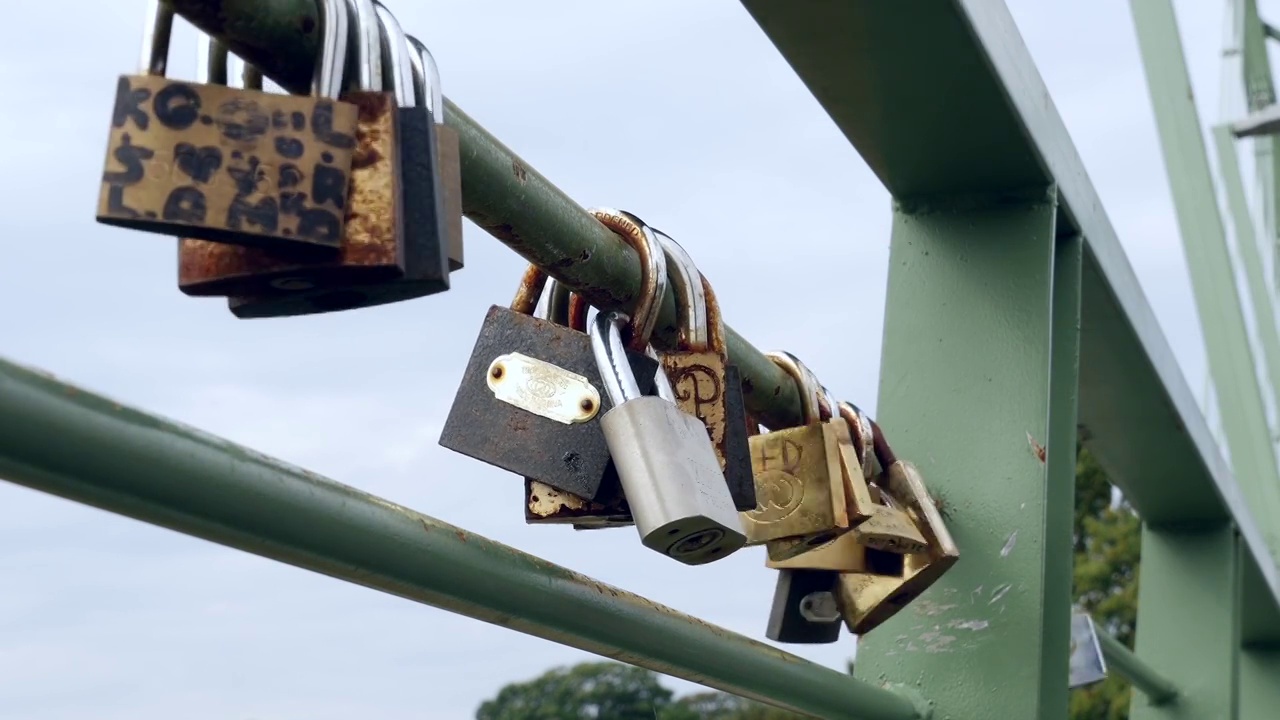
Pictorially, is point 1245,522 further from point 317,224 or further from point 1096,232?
point 317,224

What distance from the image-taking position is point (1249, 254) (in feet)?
13.5

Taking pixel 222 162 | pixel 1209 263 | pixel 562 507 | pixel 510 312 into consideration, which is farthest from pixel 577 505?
pixel 1209 263

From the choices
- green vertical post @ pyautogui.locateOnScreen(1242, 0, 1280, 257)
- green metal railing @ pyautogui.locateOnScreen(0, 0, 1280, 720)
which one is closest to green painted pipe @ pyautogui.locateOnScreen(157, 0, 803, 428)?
green metal railing @ pyautogui.locateOnScreen(0, 0, 1280, 720)

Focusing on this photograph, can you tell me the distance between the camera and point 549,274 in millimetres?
958

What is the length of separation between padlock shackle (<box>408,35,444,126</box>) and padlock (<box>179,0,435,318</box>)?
0.05 m

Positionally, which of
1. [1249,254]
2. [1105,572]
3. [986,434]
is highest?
[1105,572]

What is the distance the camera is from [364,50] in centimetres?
70

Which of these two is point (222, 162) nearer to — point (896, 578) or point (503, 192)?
point (503, 192)

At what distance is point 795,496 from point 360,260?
0.60 meters

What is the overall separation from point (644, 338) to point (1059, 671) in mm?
752

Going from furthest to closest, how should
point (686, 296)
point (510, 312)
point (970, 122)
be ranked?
point (970, 122) → point (686, 296) → point (510, 312)

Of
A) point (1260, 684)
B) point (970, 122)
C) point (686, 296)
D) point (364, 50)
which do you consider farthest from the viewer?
point (1260, 684)

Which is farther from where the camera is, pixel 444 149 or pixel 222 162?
pixel 444 149

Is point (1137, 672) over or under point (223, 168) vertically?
over
